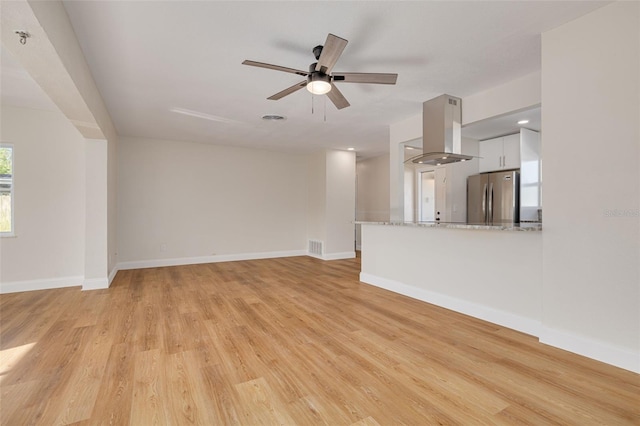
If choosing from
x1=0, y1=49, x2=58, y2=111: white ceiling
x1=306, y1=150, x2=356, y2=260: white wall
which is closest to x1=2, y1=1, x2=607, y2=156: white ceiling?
x1=0, y1=49, x2=58, y2=111: white ceiling

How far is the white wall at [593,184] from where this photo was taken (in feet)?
6.70

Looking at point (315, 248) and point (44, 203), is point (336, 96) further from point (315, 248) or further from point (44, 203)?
point (315, 248)

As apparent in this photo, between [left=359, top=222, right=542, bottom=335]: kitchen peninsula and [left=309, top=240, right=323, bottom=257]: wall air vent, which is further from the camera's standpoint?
[left=309, top=240, right=323, bottom=257]: wall air vent

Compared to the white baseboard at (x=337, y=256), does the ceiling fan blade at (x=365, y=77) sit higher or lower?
higher

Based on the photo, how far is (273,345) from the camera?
8.00 feet

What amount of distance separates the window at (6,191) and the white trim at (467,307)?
17.0 ft

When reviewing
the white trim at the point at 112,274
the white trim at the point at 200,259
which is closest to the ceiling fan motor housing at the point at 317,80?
the white trim at the point at 112,274

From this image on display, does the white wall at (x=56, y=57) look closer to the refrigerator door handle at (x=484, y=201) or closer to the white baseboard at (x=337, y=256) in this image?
the white baseboard at (x=337, y=256)

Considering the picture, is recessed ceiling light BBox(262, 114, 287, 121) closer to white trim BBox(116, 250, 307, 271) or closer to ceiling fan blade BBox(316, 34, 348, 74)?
ceiling fan blade BBox(316, 34, 348, 74)

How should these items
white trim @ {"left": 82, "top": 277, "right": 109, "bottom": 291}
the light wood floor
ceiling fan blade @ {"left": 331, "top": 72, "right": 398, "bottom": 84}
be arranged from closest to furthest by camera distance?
the light wood floor, ceiling fan blade @ {"left": 331, "top": 72, "right": 398, "bottom": 84}, white trim @ {"left": 82, "top": 277, "right": 109, "bottom": 291}

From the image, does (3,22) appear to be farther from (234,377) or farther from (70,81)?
(234,377)

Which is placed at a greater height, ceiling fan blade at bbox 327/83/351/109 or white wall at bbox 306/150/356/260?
ceiling fan blade at bbox 327/83/351/109

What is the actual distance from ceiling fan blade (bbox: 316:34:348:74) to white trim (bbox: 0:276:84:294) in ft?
15.3

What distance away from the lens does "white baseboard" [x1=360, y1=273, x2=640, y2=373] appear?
2061mm
